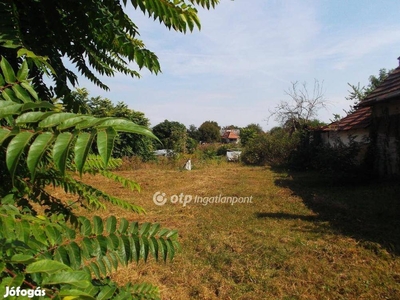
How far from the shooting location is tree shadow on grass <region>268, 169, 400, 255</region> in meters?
4.46

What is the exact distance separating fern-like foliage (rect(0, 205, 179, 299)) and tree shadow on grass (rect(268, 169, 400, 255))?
4.20 meters

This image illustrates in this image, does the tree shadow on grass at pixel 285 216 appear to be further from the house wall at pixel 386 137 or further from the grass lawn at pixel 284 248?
the house wall at pixel 386 137

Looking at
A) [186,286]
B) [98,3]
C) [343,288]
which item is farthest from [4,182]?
[343,288]

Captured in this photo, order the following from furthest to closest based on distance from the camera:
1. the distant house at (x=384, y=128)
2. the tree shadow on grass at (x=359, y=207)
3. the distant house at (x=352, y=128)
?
1. the distant house at (x=352, y=128)
2. the distant house at (x=384, y=128)
3. the tree shadow on grass at (x=359, y=207)

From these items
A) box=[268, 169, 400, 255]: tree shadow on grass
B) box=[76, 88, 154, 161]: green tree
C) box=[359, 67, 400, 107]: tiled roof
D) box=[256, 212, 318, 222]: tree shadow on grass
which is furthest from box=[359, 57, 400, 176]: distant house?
box=[76, 88, 154, 161]: green tree

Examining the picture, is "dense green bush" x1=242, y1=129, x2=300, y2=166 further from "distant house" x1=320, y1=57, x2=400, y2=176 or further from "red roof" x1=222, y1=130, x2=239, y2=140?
"red roof" x1=222, y1=130, x2=239, y2=140

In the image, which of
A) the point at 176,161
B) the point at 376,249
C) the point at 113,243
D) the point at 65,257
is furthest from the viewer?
the point at 176,161

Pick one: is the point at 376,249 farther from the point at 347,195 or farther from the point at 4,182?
the point at 4,182

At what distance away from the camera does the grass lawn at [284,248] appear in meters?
3.25

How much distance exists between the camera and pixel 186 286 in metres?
3.37

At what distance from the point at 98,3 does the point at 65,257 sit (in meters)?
1.15

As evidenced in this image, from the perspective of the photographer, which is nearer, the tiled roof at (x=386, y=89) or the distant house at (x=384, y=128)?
the distant house at (x=384, y=128)

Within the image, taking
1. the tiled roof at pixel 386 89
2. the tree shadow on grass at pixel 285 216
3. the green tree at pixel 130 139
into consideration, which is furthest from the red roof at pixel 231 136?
the tree shadow on grass at pixel 285 216

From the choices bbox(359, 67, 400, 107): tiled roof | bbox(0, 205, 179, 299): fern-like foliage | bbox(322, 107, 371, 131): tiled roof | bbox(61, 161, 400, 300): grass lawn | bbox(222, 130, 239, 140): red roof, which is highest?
bbox(222, 130, 239, 140): red roof
